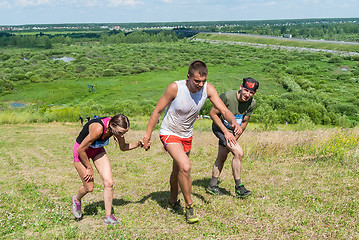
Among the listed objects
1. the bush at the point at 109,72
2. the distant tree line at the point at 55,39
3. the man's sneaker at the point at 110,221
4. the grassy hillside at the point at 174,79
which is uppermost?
the distant tree line at the point at 55,39

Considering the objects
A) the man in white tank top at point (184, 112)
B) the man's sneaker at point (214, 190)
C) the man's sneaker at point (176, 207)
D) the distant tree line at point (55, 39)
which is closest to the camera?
the man in white tank top at point (184, 112)

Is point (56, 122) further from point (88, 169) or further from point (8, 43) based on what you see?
point (8, 43)

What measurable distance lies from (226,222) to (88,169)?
2222 millimetres

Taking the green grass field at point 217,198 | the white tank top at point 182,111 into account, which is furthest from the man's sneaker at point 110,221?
the white tank top at point 182,111

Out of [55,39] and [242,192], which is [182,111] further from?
[55,39]

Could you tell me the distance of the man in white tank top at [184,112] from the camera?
14.6 ft

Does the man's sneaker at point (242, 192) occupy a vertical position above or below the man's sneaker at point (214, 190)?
above

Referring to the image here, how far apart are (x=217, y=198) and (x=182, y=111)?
1.98 m

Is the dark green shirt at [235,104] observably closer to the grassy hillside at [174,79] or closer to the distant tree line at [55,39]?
the grassy hillside at [174,79]

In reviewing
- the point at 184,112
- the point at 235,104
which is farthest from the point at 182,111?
the point at 235,104

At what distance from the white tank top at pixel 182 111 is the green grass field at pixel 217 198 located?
1.43 metres

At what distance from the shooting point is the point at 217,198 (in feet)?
18.6

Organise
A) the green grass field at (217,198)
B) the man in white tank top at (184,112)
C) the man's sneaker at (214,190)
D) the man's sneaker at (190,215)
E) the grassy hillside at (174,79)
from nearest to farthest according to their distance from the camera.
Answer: the man in white tank top at (184,112), the green grass field at (217,198), the man's sneaker at (190,215), the man's sneaker at (214,190), the grassy hillside at (174,79)

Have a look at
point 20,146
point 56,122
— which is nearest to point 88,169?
point 20,146
